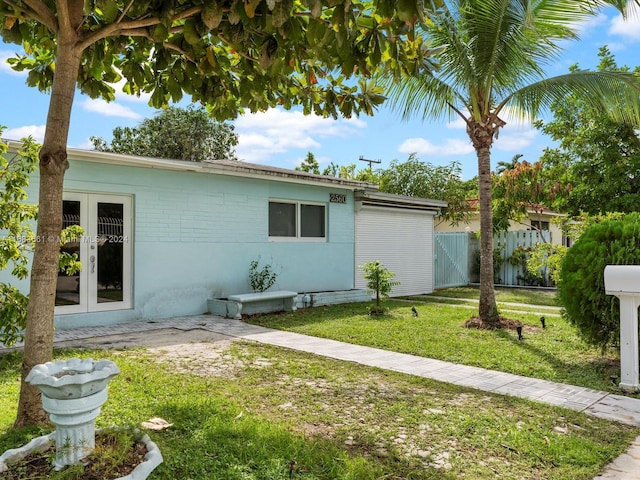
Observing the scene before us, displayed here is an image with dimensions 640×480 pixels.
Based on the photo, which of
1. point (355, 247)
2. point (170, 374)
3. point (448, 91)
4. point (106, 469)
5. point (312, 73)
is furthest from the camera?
point (355, 247)

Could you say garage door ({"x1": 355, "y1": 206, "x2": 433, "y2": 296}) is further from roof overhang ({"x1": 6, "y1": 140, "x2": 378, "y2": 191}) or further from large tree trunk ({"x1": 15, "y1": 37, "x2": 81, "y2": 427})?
large tree trunk ({"x1": 15, "y1": 37, "x2": 81, "y2": 427})

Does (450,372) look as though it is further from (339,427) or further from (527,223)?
(527,223)

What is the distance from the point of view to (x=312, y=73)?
16.0 ft

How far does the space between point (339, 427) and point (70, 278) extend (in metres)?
6.38

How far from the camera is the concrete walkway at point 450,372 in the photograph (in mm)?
4293

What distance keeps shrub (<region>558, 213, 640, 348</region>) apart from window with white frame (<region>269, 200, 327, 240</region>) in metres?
7.29

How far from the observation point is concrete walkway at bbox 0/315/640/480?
4293 mm

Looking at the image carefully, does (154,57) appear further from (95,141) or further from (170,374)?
(95,141)

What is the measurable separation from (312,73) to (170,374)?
149 inches

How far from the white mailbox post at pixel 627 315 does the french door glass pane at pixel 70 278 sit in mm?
8201

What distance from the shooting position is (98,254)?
8.76 m

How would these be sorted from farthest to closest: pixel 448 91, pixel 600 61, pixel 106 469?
1. pixel 600 61
2. pixel 448 91
3. pixel 106 469

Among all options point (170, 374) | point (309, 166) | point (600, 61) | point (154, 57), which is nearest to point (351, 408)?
point (170, 374)

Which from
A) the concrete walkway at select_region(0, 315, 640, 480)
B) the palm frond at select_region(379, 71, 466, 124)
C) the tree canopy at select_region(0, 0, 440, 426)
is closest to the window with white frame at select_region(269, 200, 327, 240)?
the concrete walkway at select_region(0, 315, 640, 480)
